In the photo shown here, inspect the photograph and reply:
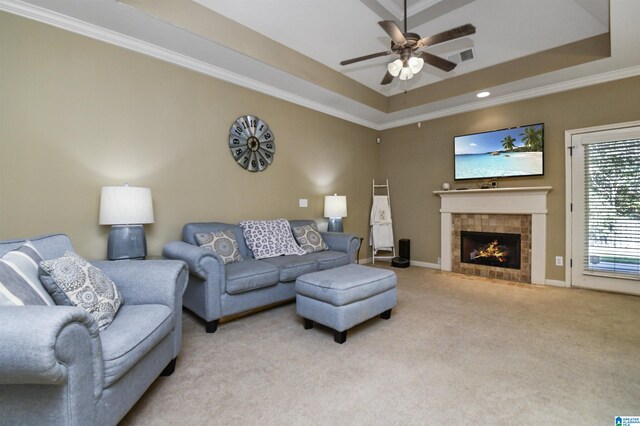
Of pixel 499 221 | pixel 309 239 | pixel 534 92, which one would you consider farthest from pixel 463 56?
pixel 309 239

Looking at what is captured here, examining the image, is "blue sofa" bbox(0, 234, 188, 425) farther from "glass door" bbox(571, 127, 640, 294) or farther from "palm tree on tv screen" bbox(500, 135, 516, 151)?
"glass door" bbox(571, 127, 640, 294)

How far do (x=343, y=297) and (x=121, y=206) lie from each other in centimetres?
200

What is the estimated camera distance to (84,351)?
1.10 meters

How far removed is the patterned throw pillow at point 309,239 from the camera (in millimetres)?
3738

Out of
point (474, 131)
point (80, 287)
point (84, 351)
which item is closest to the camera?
point (84, 351)

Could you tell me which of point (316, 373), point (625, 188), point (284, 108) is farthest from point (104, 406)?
point (625, 188)

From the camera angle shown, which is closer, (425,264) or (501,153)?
(501,153)

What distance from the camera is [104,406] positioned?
1214 mm

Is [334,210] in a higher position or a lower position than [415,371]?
higher

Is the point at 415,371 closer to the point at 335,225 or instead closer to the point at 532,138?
the point at 335,225

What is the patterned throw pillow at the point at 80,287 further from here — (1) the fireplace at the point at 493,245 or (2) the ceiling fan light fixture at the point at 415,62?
(1) the fireplace at the point at 493,245

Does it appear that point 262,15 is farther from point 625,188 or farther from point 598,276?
point 598,276

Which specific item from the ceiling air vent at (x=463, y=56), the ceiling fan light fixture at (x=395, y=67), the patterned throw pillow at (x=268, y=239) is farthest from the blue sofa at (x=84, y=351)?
the ceiling air vent at (x=463, y=56)

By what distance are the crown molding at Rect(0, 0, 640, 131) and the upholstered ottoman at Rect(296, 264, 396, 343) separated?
2635 mm
